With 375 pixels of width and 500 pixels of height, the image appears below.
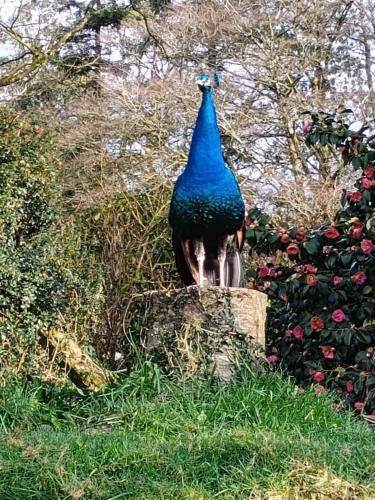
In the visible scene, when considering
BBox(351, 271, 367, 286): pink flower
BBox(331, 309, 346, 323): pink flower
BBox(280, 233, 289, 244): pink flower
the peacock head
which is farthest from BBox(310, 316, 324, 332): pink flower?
the peacock head

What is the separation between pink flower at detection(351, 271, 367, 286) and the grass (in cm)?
118

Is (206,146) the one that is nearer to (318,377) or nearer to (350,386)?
(318,377)

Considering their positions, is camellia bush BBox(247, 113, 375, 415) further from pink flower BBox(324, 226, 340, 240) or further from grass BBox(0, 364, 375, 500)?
grass BBox(0, 364, 375, 500)

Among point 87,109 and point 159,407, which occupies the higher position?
point 87,109

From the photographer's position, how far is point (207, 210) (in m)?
4.85

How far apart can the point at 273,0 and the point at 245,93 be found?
4.77ft

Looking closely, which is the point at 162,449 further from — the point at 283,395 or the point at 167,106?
the point at 167,106

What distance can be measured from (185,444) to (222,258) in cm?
202

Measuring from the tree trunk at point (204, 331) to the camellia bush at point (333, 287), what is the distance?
0.78 metres

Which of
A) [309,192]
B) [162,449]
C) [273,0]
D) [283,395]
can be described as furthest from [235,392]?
[273,0]

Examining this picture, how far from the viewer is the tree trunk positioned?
14.6ft

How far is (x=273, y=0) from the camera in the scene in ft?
40.2

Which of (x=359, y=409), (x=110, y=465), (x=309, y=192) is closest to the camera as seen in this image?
(x=110, y=465)

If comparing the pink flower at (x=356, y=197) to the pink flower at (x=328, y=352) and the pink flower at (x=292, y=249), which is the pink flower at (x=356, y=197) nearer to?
the pink flower at (x=292, y=249)
